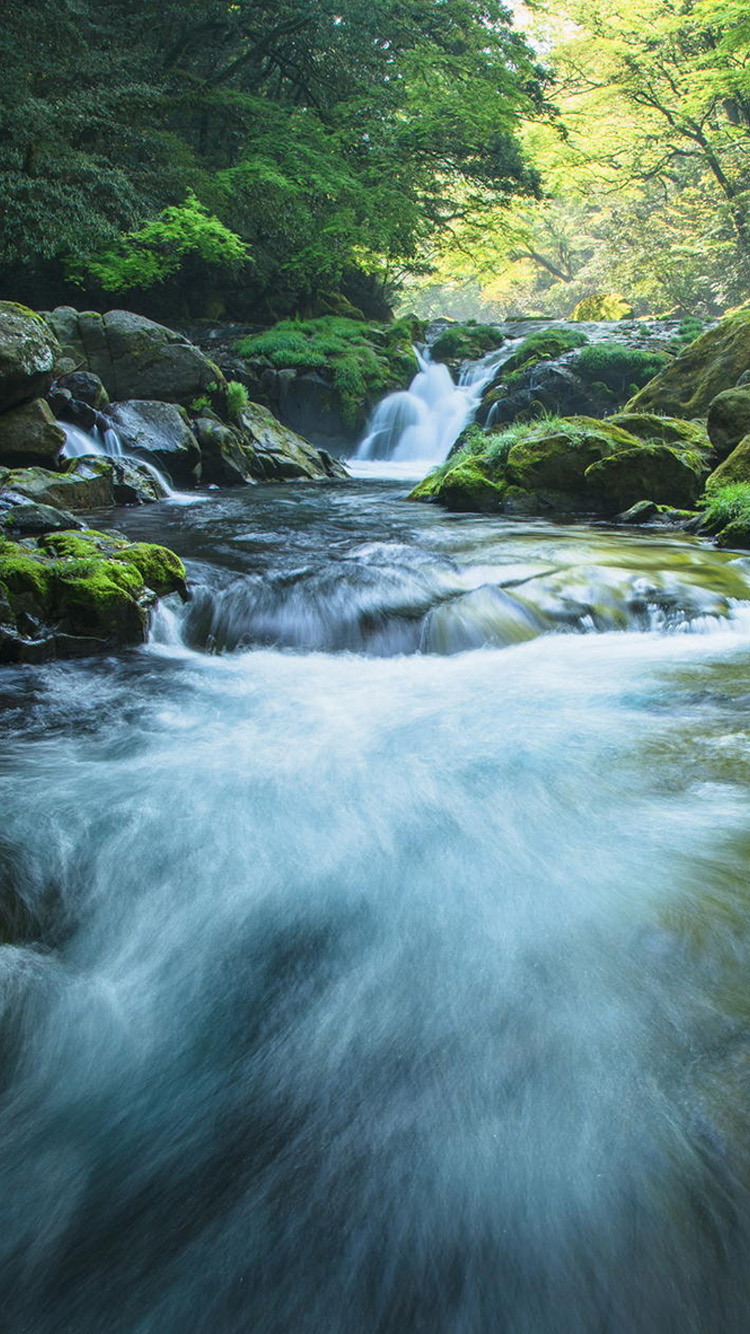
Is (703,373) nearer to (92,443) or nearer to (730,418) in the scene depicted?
(730,418)

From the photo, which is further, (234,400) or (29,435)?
(234,400)

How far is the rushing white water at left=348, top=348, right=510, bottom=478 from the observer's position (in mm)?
17203

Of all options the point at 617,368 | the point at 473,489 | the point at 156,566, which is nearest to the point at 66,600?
the point at 156,566

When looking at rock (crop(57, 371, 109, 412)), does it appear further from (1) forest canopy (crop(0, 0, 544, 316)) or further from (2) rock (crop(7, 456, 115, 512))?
(1) forest canopy (crop(0, 0, 544, 316))

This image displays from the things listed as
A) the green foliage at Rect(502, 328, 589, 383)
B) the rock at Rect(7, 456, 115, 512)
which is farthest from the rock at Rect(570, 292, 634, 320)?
the rock at Rect(7, 456, 115, 512)

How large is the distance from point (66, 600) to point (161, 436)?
8120 millimetres

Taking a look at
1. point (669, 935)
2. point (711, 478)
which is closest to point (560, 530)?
point (711, 478)

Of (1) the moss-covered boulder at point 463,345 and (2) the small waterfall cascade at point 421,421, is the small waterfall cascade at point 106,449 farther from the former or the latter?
(1) the moss-covered boulder at point 463,345

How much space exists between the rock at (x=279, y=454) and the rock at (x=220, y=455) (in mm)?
530

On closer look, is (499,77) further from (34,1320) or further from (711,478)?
(34,1320)

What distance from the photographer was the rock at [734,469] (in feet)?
27.7

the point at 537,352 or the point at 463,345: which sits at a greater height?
the point at 463,345

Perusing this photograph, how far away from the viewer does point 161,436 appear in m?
12.0

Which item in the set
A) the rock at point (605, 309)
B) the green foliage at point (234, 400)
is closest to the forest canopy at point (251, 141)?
the green foliage at point (234, 400)
